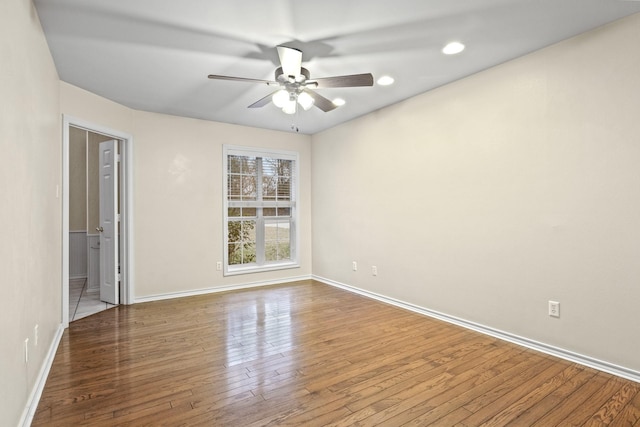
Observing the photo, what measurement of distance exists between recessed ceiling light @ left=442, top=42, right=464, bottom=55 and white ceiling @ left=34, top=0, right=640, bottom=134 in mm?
61

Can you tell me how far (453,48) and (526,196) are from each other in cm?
142

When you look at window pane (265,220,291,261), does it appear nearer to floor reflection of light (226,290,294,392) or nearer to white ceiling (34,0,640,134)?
floor reflection of light (226,290,294,392)

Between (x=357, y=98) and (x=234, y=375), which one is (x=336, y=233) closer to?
(x=357, y=98)

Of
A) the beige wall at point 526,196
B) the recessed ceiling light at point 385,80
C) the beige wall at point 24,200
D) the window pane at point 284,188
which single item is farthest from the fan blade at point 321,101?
the window pane at point 284,188

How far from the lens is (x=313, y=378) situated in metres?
2.40

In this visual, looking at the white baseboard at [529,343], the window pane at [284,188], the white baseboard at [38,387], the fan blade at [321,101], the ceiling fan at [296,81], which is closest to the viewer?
the white baseboard at [38,387]

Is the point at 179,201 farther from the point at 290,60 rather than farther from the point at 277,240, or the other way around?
the point at 290,60

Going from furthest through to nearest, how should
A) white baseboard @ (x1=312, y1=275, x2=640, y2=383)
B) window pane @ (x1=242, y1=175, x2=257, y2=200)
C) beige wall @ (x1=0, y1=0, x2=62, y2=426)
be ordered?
window pane @ (x1=242, y1=175, x2=257, y2=200), white baseboard @ (x1=312, y1=275, x2=640, y2=383), beige wall @ (x1=0, y1=0, x2=62, y2=426)

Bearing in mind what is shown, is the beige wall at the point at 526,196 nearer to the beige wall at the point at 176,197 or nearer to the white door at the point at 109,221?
the beige wall at the point at 176,197

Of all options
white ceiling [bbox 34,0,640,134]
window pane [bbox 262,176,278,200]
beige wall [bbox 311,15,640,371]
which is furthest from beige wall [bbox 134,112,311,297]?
beige wall [bbox 311,15,640,371]

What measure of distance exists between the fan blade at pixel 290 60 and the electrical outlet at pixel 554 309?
2.83 meters

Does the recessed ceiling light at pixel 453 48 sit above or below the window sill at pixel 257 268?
above

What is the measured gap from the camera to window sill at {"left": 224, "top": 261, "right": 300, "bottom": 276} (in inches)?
202

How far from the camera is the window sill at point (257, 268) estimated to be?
5.13 meters
